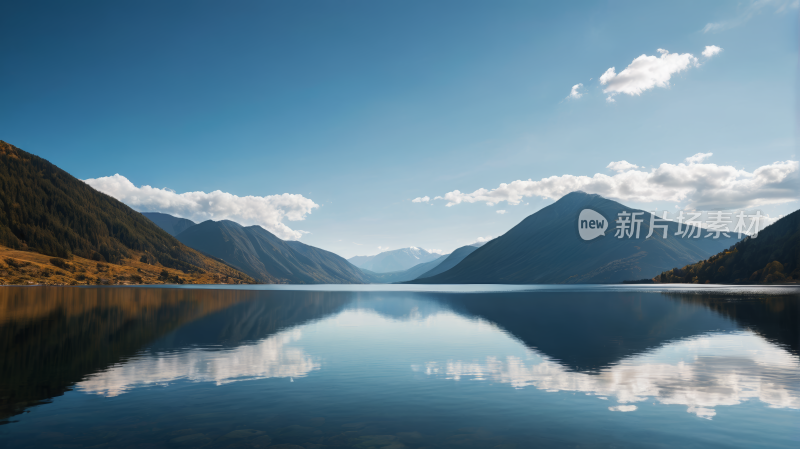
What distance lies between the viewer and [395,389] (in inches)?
1057

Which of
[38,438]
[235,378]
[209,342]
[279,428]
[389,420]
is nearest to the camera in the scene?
[38,438]

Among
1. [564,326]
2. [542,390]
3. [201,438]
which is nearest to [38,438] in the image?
[201,438]

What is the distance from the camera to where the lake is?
720 inches

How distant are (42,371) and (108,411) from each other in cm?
1396

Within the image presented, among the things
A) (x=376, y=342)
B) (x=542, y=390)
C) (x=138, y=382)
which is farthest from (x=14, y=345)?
(x=542, y=390)

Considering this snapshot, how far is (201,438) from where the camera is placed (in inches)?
696

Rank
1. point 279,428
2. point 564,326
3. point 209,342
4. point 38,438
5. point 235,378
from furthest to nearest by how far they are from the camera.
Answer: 1. point 564,326
2. point 209,342
3. point 235,378
4. point 279,428
5. point 38,438

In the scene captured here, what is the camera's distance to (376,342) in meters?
48.0

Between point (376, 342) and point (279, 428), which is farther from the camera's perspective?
point (376, 342)

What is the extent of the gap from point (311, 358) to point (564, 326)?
135 ft

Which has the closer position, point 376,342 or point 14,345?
point 14,345

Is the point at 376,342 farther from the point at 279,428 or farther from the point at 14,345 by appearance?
the point at 14,345

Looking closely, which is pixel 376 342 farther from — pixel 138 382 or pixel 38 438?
pixel 38 438

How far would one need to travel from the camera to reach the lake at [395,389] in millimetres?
18297
